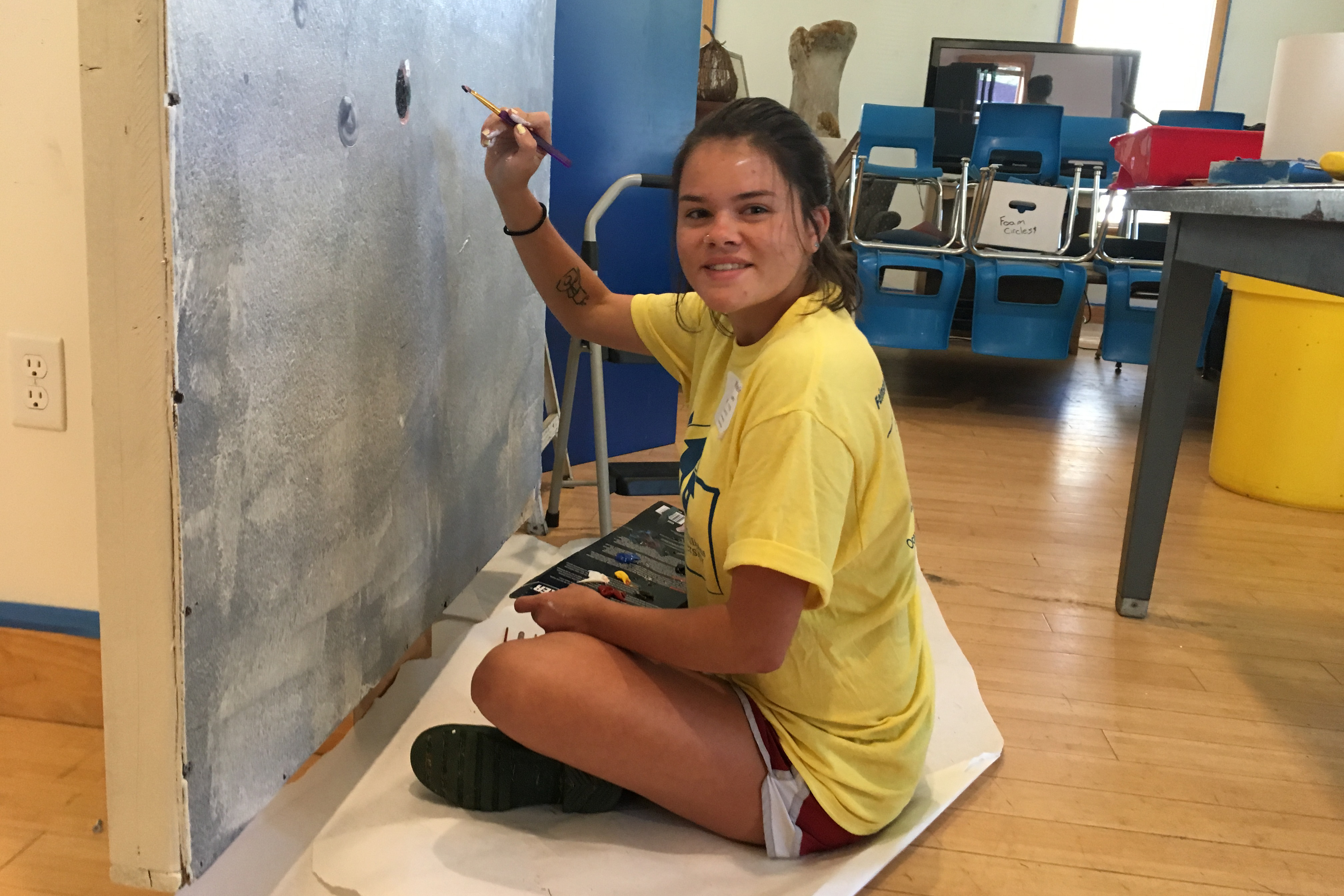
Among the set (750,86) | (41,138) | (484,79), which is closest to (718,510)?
(484,79)

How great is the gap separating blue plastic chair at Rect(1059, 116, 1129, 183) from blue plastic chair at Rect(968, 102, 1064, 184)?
229 millimetres

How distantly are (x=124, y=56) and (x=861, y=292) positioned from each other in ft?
2.38

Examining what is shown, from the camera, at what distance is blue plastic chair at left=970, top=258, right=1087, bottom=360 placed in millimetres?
3641

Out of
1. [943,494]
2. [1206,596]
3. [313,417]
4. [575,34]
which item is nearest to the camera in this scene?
[313,417]

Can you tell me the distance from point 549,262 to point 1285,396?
78.6 inches

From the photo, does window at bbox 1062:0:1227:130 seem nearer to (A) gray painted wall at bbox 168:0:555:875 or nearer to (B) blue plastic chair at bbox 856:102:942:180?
(B) blue plastic chair at bbox 856:102:942:180

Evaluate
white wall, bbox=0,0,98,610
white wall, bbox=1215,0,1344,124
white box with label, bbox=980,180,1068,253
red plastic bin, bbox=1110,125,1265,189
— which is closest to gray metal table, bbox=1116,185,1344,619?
red plastic bin, bbox=1110,125,1265,189

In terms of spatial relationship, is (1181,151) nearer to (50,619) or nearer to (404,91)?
(404,91)

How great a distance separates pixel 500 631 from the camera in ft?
5.10

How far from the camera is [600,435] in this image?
6.32 ft

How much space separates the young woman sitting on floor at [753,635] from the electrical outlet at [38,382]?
22.2 inches

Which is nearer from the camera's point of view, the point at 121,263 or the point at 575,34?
the point at 121,263

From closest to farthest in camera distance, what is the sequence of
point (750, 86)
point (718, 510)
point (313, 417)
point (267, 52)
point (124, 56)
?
point (124, 56) → point (267, 52) → point (313, 417) → point (718, 510) → point (750, 86)

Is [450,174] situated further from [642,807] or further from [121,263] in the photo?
[642,807]
